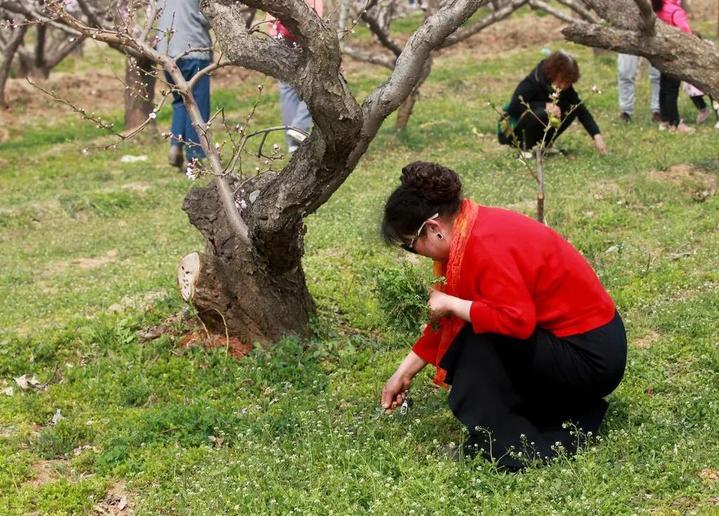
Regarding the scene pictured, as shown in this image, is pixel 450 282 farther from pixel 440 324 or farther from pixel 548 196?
pixel 548 196

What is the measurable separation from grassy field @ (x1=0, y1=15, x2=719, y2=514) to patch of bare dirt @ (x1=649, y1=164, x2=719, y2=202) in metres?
0.03

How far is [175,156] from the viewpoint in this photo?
12070 millimetres

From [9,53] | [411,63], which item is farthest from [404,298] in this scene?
[9,53]

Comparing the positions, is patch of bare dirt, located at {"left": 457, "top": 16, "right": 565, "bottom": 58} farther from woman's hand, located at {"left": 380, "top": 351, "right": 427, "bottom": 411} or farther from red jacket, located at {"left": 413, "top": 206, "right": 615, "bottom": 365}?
red jacket, located at {"left": 413, "top": 206, "right": 615, "bottom": 365}

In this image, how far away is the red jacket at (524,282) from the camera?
407 centimetres

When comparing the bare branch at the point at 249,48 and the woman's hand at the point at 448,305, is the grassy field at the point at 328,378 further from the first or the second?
the bare branch at the point at 249,48

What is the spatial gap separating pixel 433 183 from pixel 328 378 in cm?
178

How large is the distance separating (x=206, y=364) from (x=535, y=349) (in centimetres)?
223

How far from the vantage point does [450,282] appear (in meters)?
4.27

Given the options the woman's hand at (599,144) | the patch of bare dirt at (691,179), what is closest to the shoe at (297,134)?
the patch of bare dirt at (691,179)

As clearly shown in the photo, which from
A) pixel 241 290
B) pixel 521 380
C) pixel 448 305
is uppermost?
pixel 448 305

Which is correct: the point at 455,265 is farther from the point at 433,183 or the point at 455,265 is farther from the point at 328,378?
the point at 328,378

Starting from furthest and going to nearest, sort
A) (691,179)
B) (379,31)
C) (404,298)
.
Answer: (379,31) < (691,179) < (404,298)

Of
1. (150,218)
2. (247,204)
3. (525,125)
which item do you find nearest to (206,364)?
(247,204)
